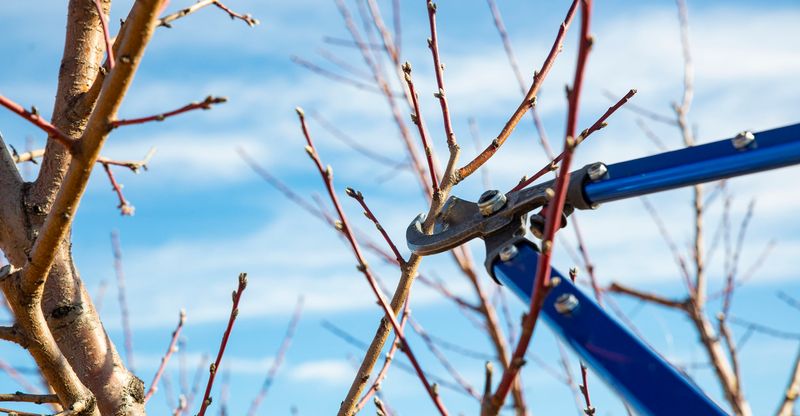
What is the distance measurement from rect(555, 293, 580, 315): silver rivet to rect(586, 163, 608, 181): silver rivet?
0.96 feet

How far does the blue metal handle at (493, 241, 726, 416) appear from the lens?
52.8 inches

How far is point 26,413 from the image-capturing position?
182 centimetres

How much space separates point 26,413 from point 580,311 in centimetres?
123

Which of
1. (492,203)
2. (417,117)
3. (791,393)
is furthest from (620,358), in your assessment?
(791,393)

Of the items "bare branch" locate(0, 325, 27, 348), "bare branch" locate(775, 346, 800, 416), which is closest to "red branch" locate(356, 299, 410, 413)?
"bare branch" locate(0, 325, 27, 348)

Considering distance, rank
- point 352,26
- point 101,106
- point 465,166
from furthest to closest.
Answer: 1. point 352,26
2. point 465,166
3. point 101,106

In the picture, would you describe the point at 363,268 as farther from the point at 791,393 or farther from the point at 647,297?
the point at 647,297

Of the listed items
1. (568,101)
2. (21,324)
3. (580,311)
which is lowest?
(568,101)

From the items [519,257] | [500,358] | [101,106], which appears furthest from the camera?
[500,358]

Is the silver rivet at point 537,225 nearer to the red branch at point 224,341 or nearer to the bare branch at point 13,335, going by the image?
the red branch at point 224,341

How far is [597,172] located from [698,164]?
0.19 m

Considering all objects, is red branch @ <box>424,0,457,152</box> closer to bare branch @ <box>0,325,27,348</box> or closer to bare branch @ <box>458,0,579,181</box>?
bare branch @ <box>458,0,579,181</box>

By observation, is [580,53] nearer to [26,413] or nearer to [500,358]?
[26,413]

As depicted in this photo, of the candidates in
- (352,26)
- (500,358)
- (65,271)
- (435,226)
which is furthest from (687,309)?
(65,271)
